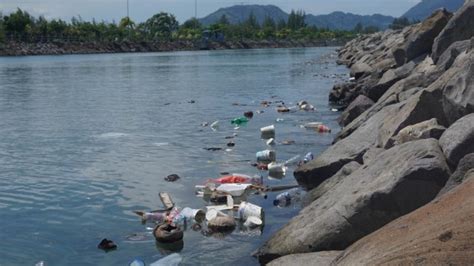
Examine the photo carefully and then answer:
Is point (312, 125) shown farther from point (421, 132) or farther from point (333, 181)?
point (421, 132)

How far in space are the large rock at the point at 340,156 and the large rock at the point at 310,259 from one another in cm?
496

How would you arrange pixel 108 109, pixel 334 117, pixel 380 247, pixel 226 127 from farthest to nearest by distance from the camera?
1. pixel 108 109
2. pixel 334 117
3. pixel 226 127
4. pixel 380 247

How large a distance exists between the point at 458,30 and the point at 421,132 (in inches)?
379

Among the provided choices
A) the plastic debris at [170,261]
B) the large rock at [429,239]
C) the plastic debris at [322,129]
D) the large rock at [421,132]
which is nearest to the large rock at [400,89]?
the plastic debris at [322,129]

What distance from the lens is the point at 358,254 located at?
6.95 metres

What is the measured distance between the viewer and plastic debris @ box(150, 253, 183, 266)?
9680 millimetres

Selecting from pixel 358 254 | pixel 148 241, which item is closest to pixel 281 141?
pixel 148 241

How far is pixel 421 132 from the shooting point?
35.6ft

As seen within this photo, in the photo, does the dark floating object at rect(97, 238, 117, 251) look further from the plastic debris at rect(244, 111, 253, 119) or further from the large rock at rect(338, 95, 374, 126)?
the plastic debris at rect(244, 111, 253, 119)

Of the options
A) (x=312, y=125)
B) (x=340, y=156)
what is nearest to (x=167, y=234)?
(x=340, y=156)

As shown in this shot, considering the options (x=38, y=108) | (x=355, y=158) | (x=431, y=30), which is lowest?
(x=38, y=108)

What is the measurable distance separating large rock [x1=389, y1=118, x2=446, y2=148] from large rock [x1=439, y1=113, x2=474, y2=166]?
1236mm

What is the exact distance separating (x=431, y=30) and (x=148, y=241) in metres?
16.5

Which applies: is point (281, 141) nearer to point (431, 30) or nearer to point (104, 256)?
point (431, 30)
